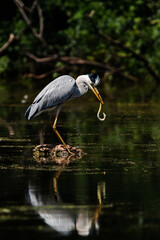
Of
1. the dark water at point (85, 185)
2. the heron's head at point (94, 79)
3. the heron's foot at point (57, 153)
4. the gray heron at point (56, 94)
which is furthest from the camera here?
the heron's head at point (94, 79)

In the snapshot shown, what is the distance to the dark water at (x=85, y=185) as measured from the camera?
4.70 meters

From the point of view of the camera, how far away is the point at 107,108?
13.6 meters

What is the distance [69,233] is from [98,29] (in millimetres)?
16000

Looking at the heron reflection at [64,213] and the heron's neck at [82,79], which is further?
the heron's neck at [82,79]

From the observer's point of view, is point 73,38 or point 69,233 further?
point 73,38

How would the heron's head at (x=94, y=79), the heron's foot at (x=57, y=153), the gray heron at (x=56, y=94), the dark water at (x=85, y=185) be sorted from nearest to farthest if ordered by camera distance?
the dark water at (x=85, y=185)
the heron's foot at (x=57, y=153)
the gray heron at (x=56, y=94)
the heron's head at (x=94, y=79)

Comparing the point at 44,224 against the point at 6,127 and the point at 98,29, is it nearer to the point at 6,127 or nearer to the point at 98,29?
the point at 6,127

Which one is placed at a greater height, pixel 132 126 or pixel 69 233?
pixel 69 233

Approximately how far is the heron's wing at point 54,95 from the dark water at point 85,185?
53 cm

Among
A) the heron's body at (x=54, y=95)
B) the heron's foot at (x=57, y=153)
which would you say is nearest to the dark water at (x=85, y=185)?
the heron's foot at (x=57, y=153)

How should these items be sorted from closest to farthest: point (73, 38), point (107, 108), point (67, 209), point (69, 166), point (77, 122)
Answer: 1. point (67, 209)
2. point (69, 166)
3. point (77, 122)
4. point (107, 108)
5. point (73, 38)

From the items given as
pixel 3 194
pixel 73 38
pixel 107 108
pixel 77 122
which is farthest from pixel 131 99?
pixel 3 194

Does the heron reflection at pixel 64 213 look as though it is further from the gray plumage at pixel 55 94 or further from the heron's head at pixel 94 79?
the heron's head at pixel 94 79

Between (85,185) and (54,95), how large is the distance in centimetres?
257
